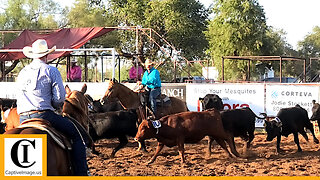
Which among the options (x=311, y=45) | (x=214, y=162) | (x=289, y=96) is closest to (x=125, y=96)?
(x=214, y=162)

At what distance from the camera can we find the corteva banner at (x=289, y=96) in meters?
12.2

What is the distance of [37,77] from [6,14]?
35.6m

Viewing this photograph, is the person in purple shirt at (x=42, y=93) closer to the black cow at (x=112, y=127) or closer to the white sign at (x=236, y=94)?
the black cow at (x=112, y=127)

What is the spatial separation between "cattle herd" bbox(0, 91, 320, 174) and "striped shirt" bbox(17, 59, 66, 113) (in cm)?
361

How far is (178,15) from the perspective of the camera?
115 ft

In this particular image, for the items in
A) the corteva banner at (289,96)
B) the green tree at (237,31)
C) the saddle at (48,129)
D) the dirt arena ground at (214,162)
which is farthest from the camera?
the green tree at (237,31)

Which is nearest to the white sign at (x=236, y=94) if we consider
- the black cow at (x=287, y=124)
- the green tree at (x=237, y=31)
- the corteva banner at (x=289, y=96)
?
the corteva banner at (x=289, y=96)

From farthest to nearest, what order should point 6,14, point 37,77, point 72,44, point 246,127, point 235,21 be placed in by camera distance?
point 6,14
point 235,21
point 72,44
point 246,127
point 37,77

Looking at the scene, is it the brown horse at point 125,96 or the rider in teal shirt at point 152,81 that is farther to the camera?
the brown horse at point 125,96

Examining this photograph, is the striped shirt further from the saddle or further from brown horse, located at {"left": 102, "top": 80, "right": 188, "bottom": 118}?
brown horse, located at {"left": 102, "top": 80, "right": 188, "bottom": 118}

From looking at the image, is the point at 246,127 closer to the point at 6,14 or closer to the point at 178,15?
the point at 178,15

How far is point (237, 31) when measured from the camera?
108ft

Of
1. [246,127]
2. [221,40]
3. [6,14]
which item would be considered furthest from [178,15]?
[246,127]

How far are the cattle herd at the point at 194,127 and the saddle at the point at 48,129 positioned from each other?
3.72m
